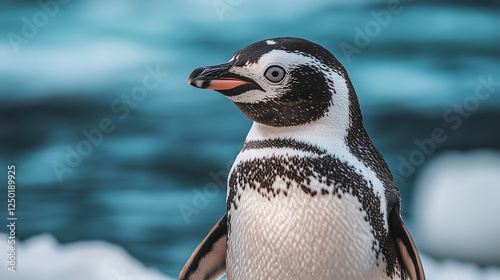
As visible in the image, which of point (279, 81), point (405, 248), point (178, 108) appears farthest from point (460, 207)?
point (279, 81)

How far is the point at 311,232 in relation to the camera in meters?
1.20

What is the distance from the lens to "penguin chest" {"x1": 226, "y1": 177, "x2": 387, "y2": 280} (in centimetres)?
120

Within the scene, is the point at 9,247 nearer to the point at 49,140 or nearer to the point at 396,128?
the point at 49,140

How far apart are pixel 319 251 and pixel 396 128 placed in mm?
1806

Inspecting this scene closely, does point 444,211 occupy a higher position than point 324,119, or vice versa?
point 324,119

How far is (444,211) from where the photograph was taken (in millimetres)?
2816

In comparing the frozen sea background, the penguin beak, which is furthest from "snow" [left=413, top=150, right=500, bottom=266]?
the penguin beak

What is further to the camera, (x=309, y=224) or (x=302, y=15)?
(x=302, y=15)

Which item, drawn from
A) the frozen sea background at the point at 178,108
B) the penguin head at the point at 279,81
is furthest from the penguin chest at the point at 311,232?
the frozen sea background at the point at 178,108

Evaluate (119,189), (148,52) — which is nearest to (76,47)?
(148,52)

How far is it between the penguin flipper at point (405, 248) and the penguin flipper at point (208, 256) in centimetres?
43

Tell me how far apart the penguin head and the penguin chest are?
15 centimetres

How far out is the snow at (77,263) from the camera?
296 centimetres

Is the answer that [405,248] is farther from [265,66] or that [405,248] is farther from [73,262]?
[73,262]
